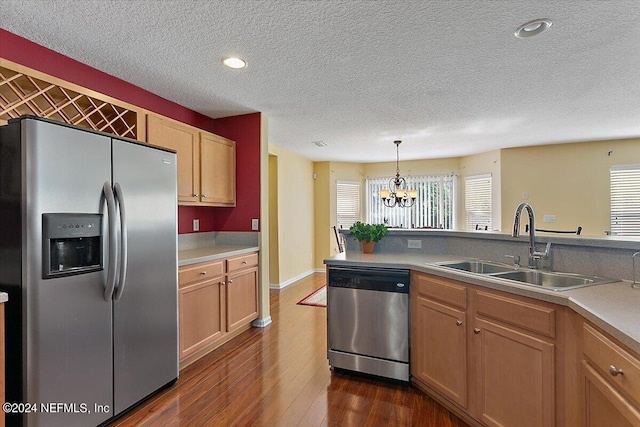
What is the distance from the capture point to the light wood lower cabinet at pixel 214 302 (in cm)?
270

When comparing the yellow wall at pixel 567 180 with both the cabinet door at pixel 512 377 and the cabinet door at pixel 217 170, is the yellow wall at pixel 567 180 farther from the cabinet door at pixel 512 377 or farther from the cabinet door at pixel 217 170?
the cabinet door at pixel 217 170

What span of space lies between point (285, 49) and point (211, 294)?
216 centimetres

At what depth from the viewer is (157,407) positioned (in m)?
2.17

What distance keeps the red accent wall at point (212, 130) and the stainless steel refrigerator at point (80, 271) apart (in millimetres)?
948

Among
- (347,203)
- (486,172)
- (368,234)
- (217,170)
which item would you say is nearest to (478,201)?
(486,172)

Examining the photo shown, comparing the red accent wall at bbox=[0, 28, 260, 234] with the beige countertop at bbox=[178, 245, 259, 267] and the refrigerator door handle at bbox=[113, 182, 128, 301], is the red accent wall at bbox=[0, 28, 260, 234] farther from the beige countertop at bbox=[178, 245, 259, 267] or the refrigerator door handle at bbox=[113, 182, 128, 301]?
the refrigerator door handle at bbox=[113, 182, 128, 301]

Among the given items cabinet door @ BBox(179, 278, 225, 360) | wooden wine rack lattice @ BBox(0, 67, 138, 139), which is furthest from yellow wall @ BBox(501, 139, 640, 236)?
wooden wine rack lattice @ BBox(0, 67, 138, 139)

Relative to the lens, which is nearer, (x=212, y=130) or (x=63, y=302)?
(x=63, y=302)

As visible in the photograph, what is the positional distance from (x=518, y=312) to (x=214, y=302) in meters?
2.44

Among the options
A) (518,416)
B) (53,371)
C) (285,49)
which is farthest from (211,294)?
(518,416)

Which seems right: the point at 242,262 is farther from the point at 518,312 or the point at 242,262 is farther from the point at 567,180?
the point at 567,180

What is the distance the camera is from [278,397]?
2.29 metres

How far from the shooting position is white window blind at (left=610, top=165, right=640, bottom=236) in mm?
5133

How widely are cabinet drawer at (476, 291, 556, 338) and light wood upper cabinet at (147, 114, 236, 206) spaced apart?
8.74 ft
